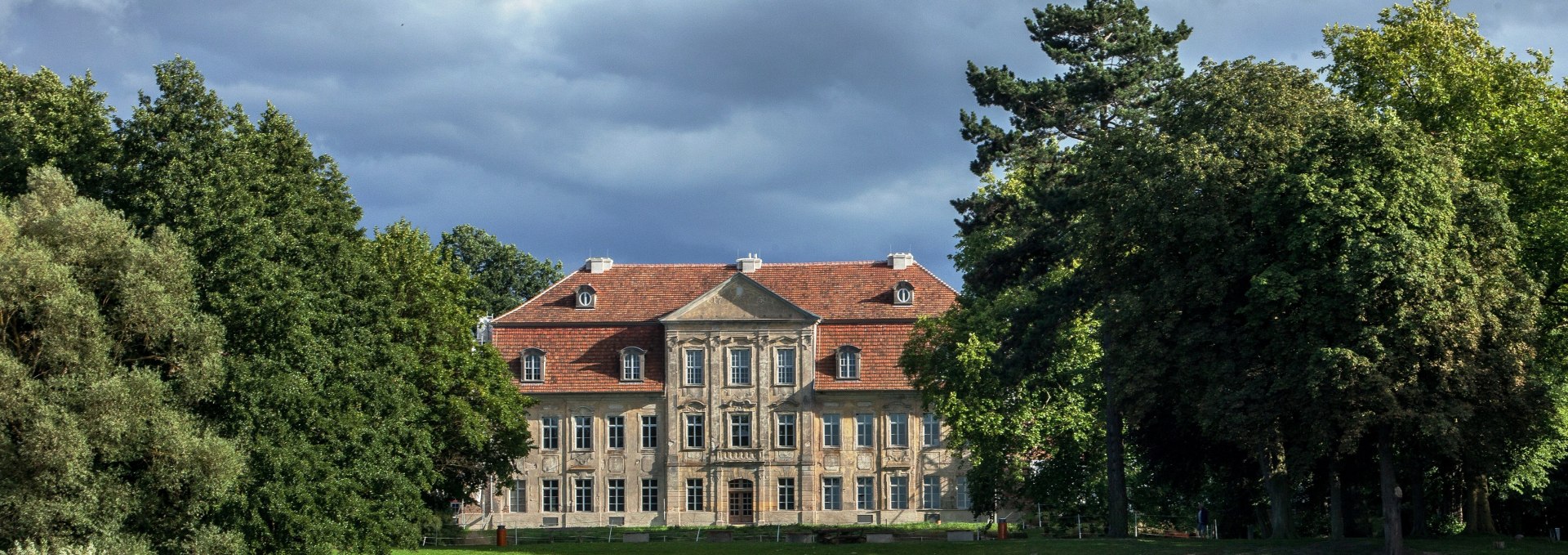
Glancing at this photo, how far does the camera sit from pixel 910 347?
184 feet

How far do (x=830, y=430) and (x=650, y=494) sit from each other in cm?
854

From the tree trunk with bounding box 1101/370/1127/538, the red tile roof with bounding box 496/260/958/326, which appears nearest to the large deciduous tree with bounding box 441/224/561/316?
the red tile roof with bounding box 496/260/958/326

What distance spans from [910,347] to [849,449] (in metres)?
14.9

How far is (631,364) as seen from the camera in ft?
231

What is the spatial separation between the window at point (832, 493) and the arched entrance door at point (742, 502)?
315cm

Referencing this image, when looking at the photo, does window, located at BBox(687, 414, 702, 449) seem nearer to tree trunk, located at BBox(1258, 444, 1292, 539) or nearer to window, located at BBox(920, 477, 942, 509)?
window, located at BBox(920, 477, 942, 509)

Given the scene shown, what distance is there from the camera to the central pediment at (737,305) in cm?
6944

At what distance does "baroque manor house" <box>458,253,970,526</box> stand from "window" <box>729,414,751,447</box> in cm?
7

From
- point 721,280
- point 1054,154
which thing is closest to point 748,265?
point 721,280

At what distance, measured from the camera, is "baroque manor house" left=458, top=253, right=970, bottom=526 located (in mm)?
69500

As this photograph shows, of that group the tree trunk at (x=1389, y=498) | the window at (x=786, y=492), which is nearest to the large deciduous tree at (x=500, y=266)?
the window at (x=786, y=492)

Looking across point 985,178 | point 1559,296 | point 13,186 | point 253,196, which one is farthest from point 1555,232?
point 13,186

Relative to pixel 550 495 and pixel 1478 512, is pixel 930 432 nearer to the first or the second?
pixel 550 495

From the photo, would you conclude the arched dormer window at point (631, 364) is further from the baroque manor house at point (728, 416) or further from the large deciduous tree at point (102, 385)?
the large deciduous tree at point (102, 385)
